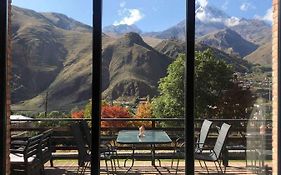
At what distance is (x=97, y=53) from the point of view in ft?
11.0

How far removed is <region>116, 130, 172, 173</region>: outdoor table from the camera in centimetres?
458

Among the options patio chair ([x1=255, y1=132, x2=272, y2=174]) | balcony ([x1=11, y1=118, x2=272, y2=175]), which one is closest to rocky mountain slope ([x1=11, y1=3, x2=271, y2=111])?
balcony ([x1=11, y1=118, x2=272, y2=175])

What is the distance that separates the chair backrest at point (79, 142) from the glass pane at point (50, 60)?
16 centimetres

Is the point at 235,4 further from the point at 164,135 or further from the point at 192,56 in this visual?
the point at 164,135

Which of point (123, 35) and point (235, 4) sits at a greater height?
point (235, 4)

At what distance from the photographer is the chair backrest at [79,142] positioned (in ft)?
13.0

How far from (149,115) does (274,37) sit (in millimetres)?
1477

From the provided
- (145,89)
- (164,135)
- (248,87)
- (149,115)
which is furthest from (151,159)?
(248,87)

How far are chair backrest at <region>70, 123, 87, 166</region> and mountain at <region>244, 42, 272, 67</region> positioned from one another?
72.5 inches

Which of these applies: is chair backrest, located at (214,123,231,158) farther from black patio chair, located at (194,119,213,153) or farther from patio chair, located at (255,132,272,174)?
patio chair, located at (255,132,272,174)

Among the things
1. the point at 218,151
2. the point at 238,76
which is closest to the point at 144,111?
the point at 238,76

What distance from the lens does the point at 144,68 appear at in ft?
12.8

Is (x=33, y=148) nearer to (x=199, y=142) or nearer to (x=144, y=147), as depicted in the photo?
(x=144, y=147)

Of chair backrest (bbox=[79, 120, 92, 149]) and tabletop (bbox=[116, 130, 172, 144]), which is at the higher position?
chair backrest (bbox=[79, 120, 92, 149])
